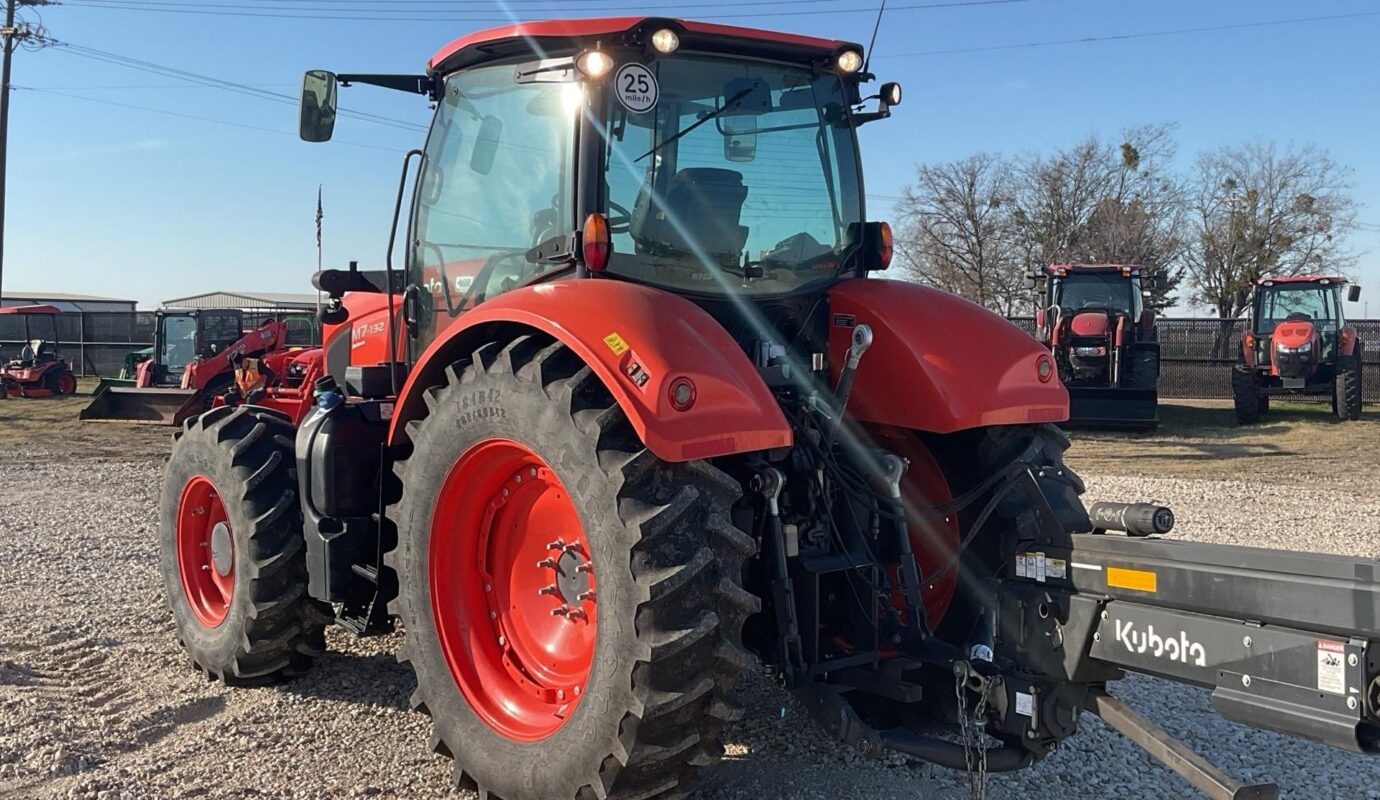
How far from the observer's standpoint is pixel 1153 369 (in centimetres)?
1769

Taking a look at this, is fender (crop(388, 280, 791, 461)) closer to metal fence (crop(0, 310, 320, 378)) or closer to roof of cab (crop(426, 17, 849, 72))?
roof of cab (crop(426, 17, 849, 72))

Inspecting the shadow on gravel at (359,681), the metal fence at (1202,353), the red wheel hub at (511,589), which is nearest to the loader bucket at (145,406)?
the shadow on gravel at (359,681)

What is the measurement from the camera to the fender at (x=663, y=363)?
3.03 meters

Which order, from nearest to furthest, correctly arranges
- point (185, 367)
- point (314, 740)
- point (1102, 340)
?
point (314, 740) → point (1102, 340) → point (185, 367)

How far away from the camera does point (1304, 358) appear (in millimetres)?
18453

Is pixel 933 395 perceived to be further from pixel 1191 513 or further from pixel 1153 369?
pixel 1153 369

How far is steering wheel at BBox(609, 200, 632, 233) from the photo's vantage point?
12.3 ft

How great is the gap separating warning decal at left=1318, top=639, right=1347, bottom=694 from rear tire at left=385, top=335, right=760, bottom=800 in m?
1.39

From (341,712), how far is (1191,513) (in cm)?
791

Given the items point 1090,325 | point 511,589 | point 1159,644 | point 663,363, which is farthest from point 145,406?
point 1159,644

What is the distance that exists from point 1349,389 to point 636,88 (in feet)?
59.2

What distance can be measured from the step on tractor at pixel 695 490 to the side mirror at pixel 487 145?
2cm

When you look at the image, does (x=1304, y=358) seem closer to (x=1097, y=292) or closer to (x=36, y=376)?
(x=1097, y=292)

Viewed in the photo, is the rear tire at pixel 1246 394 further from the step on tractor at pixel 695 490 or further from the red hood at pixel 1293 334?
the step on tractor at pixel 695 490
